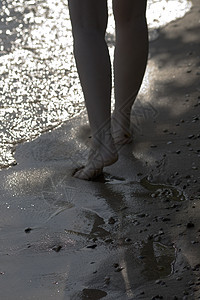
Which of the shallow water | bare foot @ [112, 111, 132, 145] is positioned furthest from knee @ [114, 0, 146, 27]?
the shallow water

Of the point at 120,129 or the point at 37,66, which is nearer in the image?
the point at 120,129

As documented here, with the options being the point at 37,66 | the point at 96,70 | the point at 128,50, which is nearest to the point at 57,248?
the point at 96,70

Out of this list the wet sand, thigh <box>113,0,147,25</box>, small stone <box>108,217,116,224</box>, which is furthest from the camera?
thigh <box>113,0,147,25</box>

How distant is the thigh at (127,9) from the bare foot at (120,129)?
465 mm

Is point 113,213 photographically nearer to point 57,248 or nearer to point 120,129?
point 57,248

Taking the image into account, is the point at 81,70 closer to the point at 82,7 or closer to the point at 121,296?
the point at 82,7

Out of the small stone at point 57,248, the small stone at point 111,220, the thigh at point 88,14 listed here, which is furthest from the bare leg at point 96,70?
the small stone at point 57,248

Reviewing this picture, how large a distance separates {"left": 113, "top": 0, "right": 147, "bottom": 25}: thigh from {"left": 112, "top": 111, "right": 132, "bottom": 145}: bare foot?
1.53 ft

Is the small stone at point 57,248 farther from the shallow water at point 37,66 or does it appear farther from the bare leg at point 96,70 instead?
the shallow water at point 37,66

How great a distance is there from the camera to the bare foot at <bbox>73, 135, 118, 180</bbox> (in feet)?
11.0

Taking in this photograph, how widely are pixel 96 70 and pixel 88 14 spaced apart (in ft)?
0.76

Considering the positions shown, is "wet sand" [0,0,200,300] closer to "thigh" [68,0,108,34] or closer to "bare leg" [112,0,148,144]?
"bare leg" [112,0,148,144]

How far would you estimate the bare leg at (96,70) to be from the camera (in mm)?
3260

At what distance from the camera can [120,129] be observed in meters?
3.76
